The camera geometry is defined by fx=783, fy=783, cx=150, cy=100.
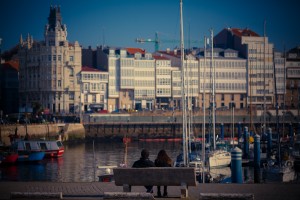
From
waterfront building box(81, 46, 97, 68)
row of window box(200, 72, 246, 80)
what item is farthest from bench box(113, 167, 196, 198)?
row of window box(200, 72, 246, 80)

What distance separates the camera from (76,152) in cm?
6900

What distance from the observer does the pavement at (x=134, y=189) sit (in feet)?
56.2

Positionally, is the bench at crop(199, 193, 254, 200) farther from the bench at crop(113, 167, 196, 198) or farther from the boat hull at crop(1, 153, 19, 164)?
the boat hull at crop(1, 153, 19, 164)

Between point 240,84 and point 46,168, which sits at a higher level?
point 240,84

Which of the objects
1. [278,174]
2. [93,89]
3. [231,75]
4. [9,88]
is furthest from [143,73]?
[278,174]

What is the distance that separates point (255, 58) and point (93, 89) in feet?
85.2

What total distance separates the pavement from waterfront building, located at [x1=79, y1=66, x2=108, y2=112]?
89.7 meters

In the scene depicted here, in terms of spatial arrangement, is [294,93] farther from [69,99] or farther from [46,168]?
[46,168]

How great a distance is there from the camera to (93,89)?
11150 centimetres

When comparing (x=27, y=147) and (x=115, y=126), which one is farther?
(x=115, y=126)

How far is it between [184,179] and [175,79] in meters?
102

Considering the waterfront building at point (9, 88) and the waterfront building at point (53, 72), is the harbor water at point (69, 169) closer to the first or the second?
the waterfront building at point (9, 88)

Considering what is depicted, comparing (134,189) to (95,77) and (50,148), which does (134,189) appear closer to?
(50,148)

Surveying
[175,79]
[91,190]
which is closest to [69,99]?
[175,79]
